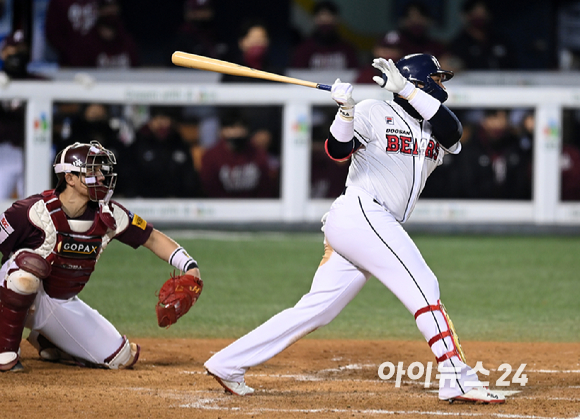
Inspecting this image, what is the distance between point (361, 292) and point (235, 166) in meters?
3.48

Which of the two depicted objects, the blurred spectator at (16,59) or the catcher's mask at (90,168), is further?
the blurred spectator at (16,59)

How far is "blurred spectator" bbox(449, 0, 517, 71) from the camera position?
39.3 feet

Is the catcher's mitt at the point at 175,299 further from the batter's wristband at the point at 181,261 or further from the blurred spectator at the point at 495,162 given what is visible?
the blurred spectator at the point at 495,162

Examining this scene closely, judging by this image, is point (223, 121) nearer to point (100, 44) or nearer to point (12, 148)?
point (100, 44)

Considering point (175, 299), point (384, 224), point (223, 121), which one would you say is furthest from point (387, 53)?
point (384, 224)

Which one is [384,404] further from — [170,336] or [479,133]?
[479,133]

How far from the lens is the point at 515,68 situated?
479 inches

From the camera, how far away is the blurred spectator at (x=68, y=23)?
1146 centimetres

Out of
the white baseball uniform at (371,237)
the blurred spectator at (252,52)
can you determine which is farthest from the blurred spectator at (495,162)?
the white baseball uniform at (371,237)

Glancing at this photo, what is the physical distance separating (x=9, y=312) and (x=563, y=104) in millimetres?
8062

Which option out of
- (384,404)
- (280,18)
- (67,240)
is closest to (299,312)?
(384,404)

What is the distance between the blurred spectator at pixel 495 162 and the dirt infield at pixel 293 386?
527cm

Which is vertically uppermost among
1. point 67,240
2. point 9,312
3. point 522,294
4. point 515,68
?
point 515,68

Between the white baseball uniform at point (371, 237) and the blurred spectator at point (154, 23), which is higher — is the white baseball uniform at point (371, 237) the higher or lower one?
the lower one
